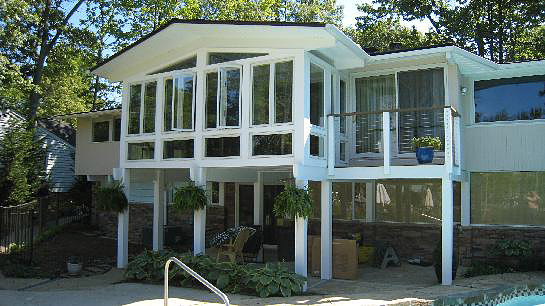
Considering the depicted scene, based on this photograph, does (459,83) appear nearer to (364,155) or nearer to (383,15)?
(364,155)

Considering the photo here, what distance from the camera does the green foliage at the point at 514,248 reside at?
1117 centimetres

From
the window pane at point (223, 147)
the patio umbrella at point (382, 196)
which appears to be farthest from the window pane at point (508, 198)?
the window pane at point (223, 147)

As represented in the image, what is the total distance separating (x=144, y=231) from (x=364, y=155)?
343 inches

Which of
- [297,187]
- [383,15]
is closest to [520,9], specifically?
[383,15]

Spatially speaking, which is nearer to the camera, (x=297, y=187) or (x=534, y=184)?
(x=297, y=187)

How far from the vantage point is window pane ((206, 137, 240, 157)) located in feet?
36.2

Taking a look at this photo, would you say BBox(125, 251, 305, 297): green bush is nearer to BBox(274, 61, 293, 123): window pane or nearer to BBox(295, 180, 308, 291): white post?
BBox(295, 180, 308, 291): white post

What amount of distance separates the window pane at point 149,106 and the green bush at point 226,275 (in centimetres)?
329

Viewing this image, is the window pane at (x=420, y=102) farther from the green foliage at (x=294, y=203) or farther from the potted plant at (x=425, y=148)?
the green foliage at (x=294, y=203)

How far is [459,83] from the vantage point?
1200cm

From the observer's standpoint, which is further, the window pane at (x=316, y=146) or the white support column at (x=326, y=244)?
the white support column at (x=326, y=244)

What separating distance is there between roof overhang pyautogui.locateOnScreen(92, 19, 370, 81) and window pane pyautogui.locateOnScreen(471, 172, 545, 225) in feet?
14.2

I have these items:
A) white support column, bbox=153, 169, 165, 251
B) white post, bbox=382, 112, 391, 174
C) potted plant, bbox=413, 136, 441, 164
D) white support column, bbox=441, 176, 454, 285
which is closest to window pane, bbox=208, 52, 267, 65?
white post, bbox=382, 112, 391, 174

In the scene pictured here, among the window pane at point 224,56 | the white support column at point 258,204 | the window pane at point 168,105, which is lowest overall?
the white support column at point 258,204
